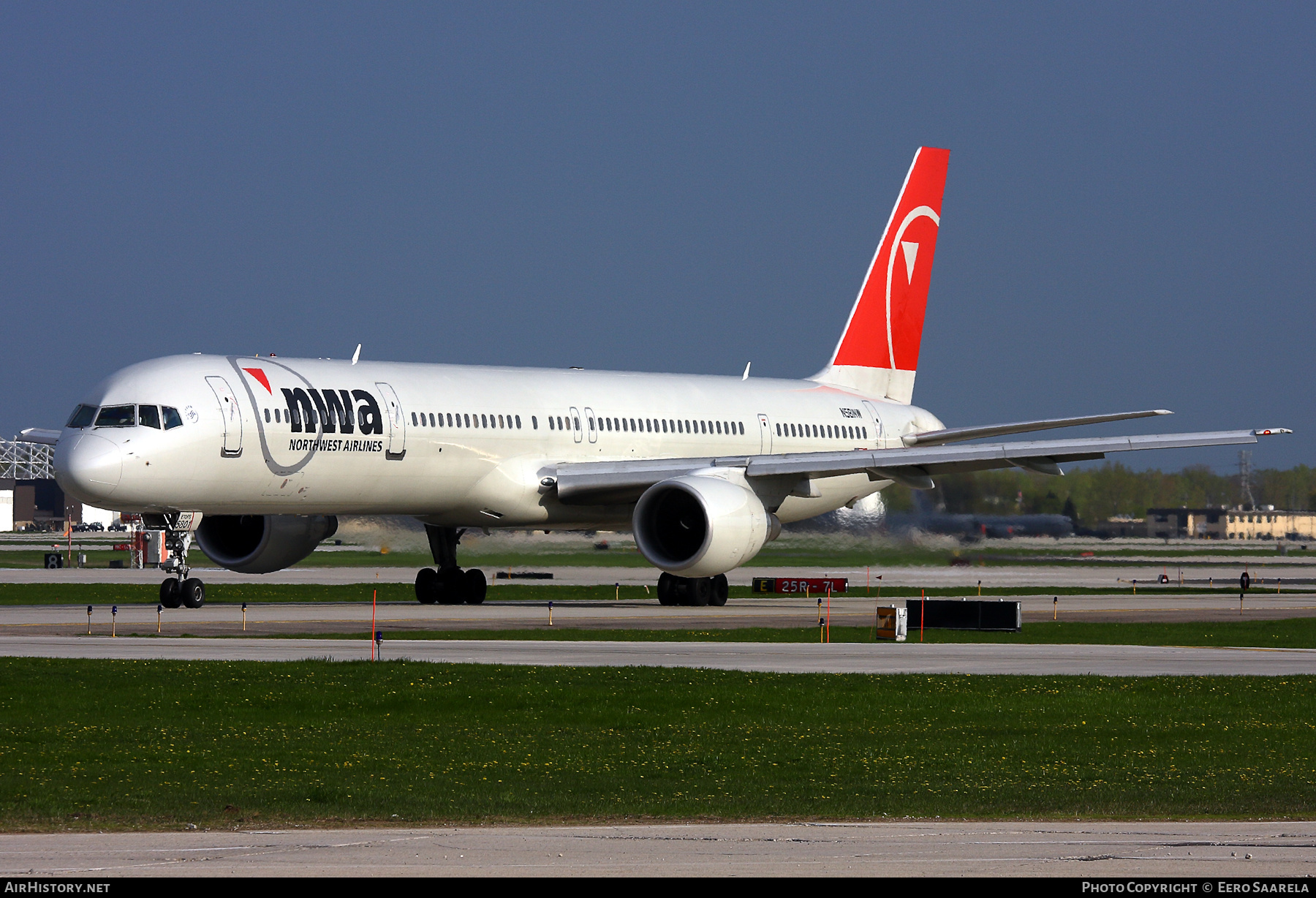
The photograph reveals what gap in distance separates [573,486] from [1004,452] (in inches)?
365

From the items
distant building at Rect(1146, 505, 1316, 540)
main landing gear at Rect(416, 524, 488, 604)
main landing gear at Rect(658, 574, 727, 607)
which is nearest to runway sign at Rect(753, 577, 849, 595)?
main landing gear at Rect(658, 574, 727, 607)

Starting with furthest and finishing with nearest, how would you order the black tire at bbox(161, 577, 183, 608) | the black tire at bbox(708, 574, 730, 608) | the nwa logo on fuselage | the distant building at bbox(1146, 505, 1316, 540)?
1. the distant building at bbox(1146, 505, 1316, 540)
2. the black tire at bbox(708, 574, 730, 608)
3. the black tire at bbox(161, 577, 183, 608)
4. the nwa logo on fuselage

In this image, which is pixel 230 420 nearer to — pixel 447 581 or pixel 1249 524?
pixel 447 581

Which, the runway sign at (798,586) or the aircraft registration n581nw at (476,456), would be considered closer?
the aircraft registration n581nw at (476,456)

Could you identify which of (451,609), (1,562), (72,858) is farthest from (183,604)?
(1,562)

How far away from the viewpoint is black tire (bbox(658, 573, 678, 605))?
135 feet

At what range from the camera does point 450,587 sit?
1645 inches

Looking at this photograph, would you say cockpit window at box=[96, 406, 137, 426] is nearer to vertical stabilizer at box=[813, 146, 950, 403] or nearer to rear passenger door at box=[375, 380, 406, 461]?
rear passenger door at box=[375, 380, 406, 461]

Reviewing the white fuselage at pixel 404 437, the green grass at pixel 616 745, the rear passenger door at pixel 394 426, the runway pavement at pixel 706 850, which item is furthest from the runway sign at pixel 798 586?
the runway pavement at pixel 706 850

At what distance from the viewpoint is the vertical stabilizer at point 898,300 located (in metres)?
51.3

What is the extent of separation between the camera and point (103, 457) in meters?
33.4

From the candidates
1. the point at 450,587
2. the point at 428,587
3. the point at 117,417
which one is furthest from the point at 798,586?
the point at 117,417

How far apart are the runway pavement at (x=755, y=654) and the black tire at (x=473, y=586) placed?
11746mm

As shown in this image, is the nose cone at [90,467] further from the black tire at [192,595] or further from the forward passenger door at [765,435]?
the forward passenger door at [765,435]
